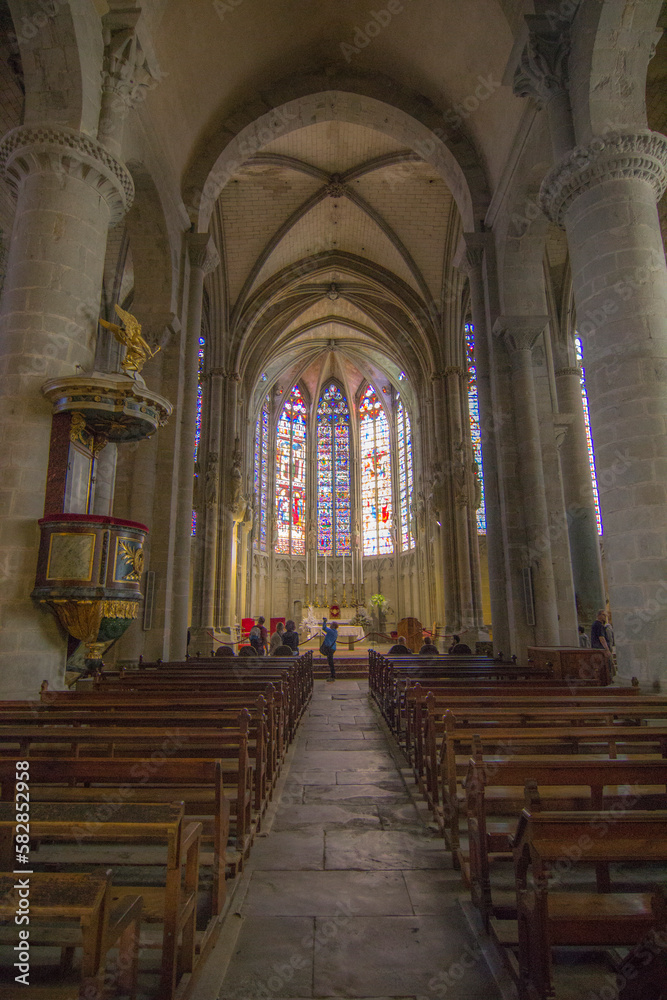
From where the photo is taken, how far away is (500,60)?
966 centimetres

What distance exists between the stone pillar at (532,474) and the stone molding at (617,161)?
13.2ft

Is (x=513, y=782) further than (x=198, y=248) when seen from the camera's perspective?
No

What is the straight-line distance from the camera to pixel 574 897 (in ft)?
6.72

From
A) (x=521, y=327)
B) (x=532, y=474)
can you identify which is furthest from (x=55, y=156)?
(x=532, y=474)

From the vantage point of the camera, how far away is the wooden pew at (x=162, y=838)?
172 cm

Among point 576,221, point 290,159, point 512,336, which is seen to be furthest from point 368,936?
point 290,159

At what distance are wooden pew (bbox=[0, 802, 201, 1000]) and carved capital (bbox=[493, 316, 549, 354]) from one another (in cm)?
1028

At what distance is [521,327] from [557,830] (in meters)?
10.2

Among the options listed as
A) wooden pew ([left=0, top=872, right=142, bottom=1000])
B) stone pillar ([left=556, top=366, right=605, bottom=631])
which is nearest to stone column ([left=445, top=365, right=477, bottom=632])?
stone pillar ([left=556, top=366, right=605, bottom=631])

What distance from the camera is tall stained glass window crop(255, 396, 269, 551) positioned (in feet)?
94.0

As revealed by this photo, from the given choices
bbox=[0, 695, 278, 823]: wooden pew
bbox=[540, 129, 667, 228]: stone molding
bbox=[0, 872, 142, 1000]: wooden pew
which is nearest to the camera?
bbox=[0, 872, 142, 1000]: wooden pew

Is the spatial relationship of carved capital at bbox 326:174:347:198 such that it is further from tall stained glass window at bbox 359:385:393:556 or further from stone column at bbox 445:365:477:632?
tall stained glass window at bbox 359:385:393:556

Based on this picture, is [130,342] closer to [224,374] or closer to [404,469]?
[224,374]

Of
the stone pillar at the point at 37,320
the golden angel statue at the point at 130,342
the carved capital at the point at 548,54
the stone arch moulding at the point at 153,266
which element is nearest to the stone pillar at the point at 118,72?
the stone pillar at the point at 37,320
